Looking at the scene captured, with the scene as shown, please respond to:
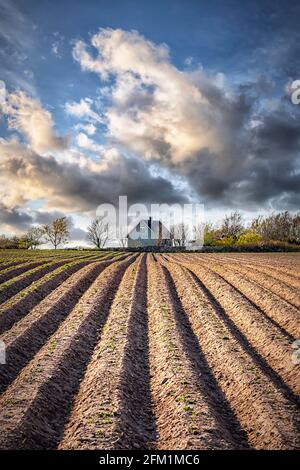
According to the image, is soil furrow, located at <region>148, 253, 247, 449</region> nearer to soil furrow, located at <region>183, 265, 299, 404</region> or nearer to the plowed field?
the plowed field

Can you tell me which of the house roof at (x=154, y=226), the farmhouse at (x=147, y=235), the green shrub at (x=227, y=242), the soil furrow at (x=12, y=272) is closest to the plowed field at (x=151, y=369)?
the soil furrow at (x=12, y=272)

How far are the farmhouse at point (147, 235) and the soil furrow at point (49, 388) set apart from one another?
226ft

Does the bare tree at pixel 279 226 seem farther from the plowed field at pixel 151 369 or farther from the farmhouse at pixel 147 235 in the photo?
the plowed field at pixel 151 369

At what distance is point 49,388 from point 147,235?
75831 millimetres

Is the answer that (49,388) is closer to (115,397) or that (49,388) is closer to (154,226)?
(115,397)

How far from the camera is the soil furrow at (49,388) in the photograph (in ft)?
19.2

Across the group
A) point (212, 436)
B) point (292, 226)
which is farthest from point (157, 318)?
point (292, 226)

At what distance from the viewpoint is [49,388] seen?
753 cm

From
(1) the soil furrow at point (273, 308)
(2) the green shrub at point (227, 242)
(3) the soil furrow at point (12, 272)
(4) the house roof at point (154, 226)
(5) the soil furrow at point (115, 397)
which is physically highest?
(4) the house roof at point (154, 226)

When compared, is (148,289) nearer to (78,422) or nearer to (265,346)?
(265,346)

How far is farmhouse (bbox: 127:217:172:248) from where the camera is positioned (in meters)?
81.7

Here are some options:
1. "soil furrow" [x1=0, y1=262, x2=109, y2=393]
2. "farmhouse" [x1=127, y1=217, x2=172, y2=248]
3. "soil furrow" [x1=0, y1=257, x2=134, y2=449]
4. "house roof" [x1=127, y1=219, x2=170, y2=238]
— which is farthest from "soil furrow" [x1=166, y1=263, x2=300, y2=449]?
"house roof" [x1=127, y1=219, x2=170, y2=238]

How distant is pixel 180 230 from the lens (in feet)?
316

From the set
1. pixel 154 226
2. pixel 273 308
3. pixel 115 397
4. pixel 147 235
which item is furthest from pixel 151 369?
pixel 154 226
